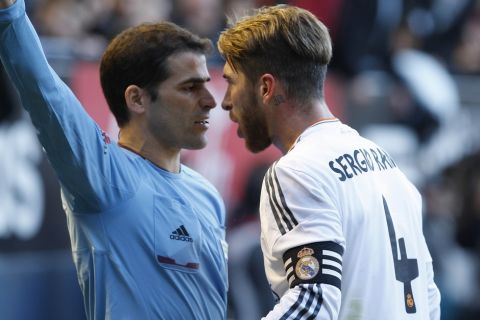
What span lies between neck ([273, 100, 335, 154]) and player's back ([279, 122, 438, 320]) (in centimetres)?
4

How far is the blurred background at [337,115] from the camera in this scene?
7.56 meters

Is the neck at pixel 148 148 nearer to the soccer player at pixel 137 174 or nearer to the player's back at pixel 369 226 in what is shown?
the soccer player at pixel 137 174

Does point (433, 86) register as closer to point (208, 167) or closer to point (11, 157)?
point (208, 167)

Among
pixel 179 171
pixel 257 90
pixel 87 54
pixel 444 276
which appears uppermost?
pixel 87 54

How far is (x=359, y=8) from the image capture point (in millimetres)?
10523

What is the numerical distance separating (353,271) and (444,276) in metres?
7.02

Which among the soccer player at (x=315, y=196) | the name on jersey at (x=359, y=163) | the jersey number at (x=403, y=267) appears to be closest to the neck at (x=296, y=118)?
the soccer player at (x=315, y=196)

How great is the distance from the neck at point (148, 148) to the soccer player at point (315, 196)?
1.52 feet

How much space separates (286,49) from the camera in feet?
12.1

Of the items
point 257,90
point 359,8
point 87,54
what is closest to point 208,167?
point 87,54

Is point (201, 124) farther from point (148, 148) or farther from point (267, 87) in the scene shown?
point (267, 87)

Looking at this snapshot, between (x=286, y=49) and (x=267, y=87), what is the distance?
14 cm

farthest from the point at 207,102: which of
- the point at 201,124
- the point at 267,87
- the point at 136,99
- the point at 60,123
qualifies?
the point at 60,123

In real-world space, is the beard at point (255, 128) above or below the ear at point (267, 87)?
below
